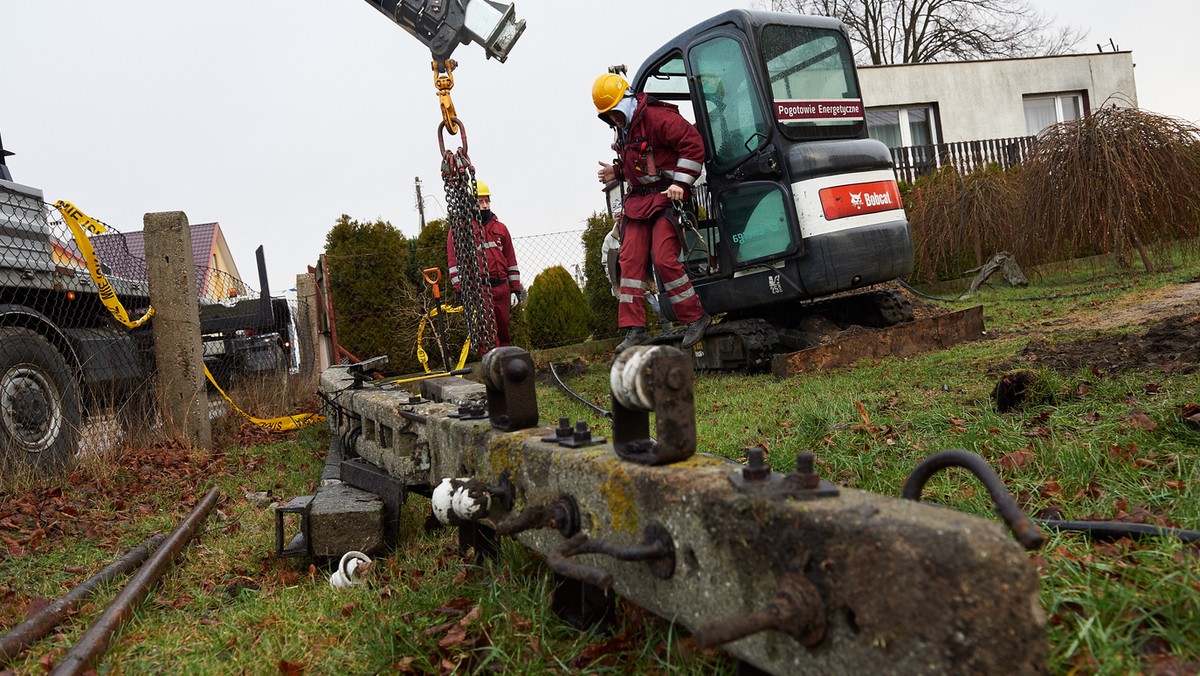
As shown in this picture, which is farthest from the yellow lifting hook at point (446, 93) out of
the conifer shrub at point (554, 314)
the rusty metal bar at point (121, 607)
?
the conifer shrub at point (554, 314)

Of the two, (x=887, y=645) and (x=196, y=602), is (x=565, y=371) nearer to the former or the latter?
(x=196, y=602)

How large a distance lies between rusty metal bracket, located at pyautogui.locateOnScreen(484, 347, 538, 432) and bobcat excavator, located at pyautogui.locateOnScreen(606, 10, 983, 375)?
4125mm

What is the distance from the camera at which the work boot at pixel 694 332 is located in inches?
277

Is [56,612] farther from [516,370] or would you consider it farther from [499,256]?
[499,256]

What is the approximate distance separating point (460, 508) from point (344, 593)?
91 centimetres

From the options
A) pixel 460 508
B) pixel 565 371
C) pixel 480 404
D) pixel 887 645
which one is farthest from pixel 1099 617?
pixel 565 371

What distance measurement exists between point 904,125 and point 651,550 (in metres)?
20.1

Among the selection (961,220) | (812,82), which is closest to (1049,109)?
(961,220)

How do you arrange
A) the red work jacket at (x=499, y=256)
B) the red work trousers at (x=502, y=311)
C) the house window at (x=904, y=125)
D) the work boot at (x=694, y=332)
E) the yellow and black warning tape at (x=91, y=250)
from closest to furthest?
the yellow and black warning tape at (x=91, y=250) → the work boot at (x=694, y=332) → the red work jacket at (x=499, y=256) → the red work trousers at (x=502, y=311) → the house window at (x=904, y=125)

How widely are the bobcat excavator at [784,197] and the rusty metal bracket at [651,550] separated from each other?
5.00 metres

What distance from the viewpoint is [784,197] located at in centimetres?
664

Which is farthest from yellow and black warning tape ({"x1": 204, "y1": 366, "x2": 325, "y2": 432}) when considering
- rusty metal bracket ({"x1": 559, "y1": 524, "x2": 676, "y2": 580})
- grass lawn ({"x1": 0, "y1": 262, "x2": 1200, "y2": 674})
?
rusty metal bracket ({"x1": 559, "y1": 524, "x2": 676, "y2": 580})

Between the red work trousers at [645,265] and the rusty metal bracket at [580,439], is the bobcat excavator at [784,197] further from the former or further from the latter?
the rusty metal bracket at [580,439]

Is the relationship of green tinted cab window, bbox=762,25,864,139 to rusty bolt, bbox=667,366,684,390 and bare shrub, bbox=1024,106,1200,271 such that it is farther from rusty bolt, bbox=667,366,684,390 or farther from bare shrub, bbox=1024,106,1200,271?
rusty bolt, bbox=667,366,684,390
